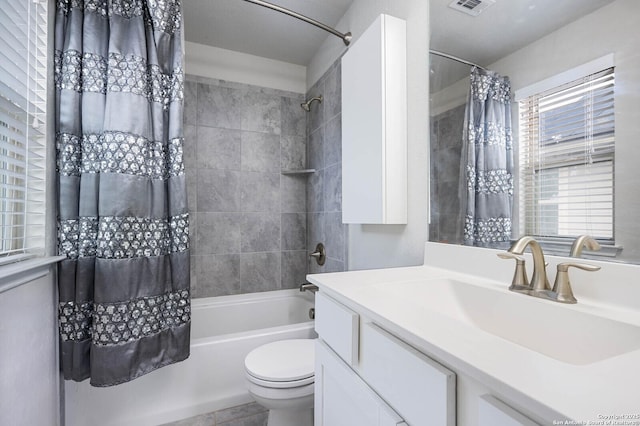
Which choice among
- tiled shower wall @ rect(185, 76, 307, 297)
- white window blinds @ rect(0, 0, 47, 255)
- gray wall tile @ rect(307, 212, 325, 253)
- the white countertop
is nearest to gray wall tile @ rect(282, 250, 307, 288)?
tiled shower wall @ rect(185, 76, 307, 297)

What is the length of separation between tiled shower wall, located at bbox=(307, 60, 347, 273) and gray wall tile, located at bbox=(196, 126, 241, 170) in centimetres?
64

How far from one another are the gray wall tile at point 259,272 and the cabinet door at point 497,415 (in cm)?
221

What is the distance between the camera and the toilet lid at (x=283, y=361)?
129 centimetres

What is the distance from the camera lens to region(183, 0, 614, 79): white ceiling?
0.84 metres

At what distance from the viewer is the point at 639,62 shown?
641 millimetres

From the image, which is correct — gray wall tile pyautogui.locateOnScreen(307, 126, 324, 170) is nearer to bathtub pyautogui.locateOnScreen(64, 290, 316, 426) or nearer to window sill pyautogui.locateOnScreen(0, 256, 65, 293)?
bathtub pyautogui.locateOnScreen(64, 290, 316, 426)

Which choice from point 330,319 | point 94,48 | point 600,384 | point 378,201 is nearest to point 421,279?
point 330,319

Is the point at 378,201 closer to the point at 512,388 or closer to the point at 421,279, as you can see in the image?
the point at 421,279

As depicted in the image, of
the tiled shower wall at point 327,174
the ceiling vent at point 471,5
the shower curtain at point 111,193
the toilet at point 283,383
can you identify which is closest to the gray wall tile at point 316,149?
the tiled shower wall at point 327,174

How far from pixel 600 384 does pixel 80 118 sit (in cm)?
187

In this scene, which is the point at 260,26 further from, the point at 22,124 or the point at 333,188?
the point at 22,124

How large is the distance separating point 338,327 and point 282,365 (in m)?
0.74

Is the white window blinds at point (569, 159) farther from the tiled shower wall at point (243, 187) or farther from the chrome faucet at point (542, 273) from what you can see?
the tiled shower wall at point (243, 187)

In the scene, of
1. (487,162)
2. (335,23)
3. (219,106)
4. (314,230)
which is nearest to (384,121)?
(487,162)
